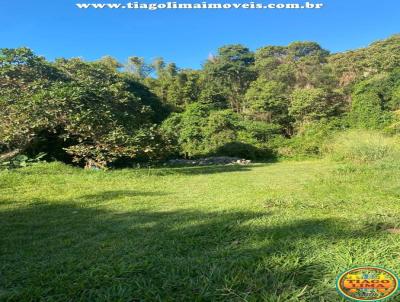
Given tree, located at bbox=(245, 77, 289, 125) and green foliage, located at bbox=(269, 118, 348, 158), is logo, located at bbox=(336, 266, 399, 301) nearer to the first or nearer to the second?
green foliage, located at bbox=(269, 118, 348, 158)

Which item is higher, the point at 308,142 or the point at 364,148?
the point at 364,148

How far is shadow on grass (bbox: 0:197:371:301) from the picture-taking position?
2311 mm

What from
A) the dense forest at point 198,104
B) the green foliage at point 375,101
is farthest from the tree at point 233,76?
the green foliage at point 375,101

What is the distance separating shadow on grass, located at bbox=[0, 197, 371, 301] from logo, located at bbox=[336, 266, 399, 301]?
112mm

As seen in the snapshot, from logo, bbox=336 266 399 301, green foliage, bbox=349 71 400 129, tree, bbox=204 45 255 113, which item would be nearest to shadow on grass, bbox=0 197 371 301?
logo, bbox=336 266 399 301

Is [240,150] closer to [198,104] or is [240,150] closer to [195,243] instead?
[198,104]

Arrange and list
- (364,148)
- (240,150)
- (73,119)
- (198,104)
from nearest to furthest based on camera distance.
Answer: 1. (73,119)
2. (364,148)
3. (240,150)
4. (198,104)

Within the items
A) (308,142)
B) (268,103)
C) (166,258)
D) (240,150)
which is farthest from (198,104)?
(166,258)

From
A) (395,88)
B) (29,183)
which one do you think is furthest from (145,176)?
(395,88)

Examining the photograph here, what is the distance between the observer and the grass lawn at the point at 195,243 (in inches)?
92.5

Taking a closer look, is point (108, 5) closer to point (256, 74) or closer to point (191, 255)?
point (191, 255)

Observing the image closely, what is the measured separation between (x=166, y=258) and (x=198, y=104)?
21340mm

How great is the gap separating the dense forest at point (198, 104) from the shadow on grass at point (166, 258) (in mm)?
5832

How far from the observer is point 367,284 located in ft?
7.23
